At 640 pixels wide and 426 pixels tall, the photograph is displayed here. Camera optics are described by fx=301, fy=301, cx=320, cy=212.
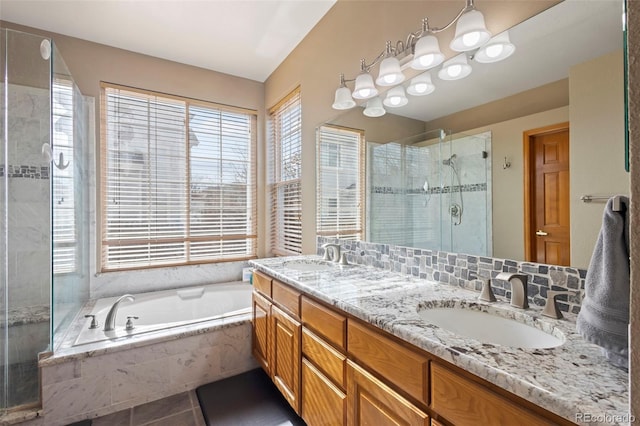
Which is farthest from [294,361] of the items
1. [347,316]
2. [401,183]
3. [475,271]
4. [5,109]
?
[5,109]

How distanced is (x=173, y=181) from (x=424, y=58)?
2591 millimetres

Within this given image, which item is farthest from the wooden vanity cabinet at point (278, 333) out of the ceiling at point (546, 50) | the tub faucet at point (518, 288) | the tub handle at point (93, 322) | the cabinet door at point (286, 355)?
the ceiling at point (546, 50)

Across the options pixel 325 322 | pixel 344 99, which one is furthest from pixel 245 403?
pixel 344 99

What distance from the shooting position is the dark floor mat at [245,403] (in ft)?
5.85

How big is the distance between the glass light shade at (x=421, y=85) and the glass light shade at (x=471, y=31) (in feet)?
0.80

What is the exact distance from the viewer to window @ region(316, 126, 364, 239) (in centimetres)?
211

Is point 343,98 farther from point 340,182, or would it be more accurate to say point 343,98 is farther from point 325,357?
point 325,357

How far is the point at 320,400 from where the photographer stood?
1385 mm

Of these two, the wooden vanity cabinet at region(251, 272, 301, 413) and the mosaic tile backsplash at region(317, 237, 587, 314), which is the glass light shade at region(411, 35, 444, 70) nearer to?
the mosaic tile backsplash at region(317, 237, 587, 314)

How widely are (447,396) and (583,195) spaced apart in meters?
0.79

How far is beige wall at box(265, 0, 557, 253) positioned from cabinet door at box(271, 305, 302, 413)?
0.87 meters

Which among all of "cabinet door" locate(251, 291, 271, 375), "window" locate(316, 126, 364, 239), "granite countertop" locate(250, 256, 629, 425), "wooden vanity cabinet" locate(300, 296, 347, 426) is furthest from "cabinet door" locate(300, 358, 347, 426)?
"window" locate(316, 126, 364, 239)

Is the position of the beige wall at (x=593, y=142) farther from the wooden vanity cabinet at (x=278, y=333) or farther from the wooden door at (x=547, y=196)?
the wooden vanity cabinet at (x=278, y=333)

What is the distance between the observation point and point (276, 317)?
185 cm
